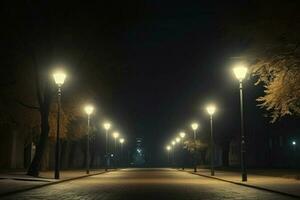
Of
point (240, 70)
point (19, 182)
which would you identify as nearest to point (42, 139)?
point (19, 182)

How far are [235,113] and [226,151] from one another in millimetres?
12826

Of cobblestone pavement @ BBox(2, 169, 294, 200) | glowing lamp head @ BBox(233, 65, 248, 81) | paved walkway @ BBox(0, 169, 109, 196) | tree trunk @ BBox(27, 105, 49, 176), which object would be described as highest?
A: glowing lamp head @ BBox(233, 65, 248, 81)

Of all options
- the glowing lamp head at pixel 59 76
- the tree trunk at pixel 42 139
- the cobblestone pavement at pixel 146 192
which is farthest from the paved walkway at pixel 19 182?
the glowing lamp head at pixel 59 76

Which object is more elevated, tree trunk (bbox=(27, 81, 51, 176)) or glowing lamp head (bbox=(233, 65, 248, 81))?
glowing lamp head (bbox=(233, 65, 248, 81))

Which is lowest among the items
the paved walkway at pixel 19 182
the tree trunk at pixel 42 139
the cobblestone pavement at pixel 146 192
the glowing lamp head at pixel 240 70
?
the cobblestone pavement at pixel 146 192

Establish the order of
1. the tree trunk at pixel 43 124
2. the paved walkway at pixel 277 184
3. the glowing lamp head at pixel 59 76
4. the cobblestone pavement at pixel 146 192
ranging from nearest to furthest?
the cobblestone pavement at pixel 146 192 < the paved walkway at pixel 277 184 < the glowing lamp head at pixel 59 76 < the tree trunk at pixel 43 124

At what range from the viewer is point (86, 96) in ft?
153

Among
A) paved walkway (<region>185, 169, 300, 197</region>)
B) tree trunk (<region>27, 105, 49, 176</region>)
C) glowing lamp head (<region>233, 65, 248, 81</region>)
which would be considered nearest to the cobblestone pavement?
paved walkway (<region>185, 169, 300, 197</region>)

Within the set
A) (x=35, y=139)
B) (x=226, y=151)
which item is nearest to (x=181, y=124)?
(x=226, y=151)

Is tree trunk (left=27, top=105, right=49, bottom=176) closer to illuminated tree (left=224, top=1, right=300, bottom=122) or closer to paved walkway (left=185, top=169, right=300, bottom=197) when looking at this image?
paved walkway (left=185, top=169, right=300, bottom=197)

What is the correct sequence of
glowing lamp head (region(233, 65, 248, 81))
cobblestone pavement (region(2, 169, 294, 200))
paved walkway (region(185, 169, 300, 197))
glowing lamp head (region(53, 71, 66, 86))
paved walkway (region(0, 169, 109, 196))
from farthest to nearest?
glowing lamp head (region(53, 71, 66, 86)), glowing lamp head (region(233, 65, 248, 81)), paved walkway (region(0, 169, 109, 196)), paved walkway (region(185, 169, 300, 197)), cobblestone pavement (region(2, 169, 294, 200))

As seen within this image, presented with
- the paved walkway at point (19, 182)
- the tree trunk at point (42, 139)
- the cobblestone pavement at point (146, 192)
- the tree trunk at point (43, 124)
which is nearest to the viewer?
the cobblestone pavement at point (146, 192)

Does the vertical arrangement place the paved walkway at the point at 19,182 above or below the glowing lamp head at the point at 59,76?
below

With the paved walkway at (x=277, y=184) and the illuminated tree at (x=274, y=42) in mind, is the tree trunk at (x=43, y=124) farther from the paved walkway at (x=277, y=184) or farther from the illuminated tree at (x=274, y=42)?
the illuminated tree at (x=274, y=42)
